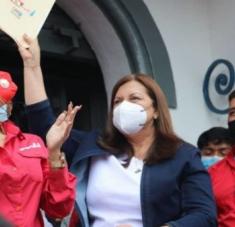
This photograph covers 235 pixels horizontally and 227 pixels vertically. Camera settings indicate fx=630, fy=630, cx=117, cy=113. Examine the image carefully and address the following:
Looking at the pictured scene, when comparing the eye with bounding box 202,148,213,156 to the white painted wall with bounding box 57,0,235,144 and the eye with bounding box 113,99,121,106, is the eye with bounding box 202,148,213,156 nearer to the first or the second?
the white painted wall with bounding box 57,0,235,144

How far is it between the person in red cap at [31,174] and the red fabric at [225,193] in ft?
2.32

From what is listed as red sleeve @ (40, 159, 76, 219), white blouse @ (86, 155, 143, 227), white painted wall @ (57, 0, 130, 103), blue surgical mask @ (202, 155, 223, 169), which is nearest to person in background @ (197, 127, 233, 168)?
blue surgical mask @ (202, 155, 223, 169)

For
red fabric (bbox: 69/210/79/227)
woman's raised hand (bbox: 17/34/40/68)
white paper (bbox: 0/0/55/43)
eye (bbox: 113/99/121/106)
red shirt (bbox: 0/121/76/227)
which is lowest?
red fabric (bbox: 69/210/79/227)

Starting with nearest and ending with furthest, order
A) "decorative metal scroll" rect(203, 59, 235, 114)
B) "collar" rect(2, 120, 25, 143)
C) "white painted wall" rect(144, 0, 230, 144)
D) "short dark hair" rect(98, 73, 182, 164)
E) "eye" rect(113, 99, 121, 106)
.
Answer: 1. "collar" rect(2, 120, 25, 143)
2. "short dark hair" rect(98, 73, 182, 164)
3. "eye" rect(113, 99, 121, 106)
4. "white painted wall" rect(144, 0, 230, 144)
5. "decorative metal scroll" rect(203, 59, 235, 114)

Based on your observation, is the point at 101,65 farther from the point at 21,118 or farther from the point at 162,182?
the point at 162,182

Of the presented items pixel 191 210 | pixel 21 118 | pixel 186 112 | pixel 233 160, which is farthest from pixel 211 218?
pixel 186 112

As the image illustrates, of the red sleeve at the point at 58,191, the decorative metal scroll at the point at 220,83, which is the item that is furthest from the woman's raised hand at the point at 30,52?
the decorative metal scroll at the point at 220,83

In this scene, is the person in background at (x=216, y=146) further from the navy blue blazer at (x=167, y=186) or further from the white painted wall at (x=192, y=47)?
Answer: the navy blue blazer at (x=167, y=186)

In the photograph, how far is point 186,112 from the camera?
11.8 feet

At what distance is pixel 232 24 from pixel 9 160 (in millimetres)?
2264

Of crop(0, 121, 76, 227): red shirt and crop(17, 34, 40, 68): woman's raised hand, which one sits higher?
crop(17, 34, 40, 68): woman's raised hand

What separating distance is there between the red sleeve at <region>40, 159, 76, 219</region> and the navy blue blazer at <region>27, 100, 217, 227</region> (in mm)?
134

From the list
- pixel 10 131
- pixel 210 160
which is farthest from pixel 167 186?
pixel 210 160

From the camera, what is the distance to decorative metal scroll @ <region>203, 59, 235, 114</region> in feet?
12.2
